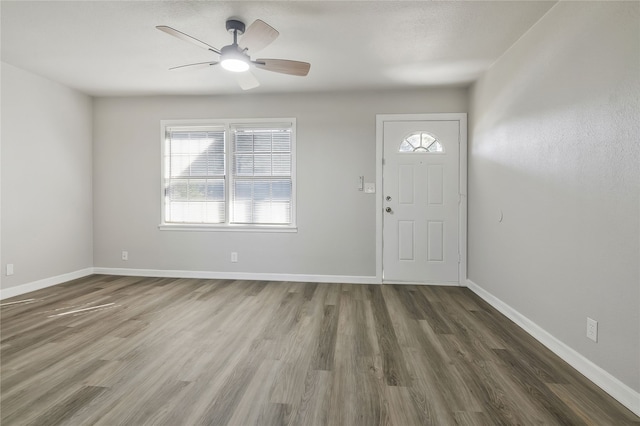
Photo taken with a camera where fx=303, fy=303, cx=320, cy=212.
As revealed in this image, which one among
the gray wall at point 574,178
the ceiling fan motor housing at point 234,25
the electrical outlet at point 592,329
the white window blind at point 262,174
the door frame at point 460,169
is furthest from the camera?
the white window blind at point 262,174

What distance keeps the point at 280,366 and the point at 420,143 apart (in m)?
3.21

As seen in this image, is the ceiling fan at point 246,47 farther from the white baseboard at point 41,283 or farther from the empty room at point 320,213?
the white baseboard at point 41,283

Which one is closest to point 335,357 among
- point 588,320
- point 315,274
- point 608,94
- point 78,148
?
point 588,320

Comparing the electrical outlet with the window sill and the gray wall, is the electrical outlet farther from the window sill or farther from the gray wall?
the window sill

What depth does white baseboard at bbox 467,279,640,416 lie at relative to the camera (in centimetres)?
161

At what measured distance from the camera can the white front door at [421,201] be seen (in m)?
3.95

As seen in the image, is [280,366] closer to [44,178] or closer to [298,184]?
[298,184]

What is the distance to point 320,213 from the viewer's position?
408 centimetres

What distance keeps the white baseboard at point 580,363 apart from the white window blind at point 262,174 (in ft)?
9.09

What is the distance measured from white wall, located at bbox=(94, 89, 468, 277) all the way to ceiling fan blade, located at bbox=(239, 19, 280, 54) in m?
1.75

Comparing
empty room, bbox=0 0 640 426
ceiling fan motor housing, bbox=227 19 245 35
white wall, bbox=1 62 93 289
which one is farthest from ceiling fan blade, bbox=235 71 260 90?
white wall, bbox=1 62 93 289

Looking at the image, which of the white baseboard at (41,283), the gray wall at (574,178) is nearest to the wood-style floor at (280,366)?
the white baseboard at (41,283)

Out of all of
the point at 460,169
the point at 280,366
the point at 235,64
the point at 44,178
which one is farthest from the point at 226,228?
the point at 460,169

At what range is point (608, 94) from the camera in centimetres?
177
